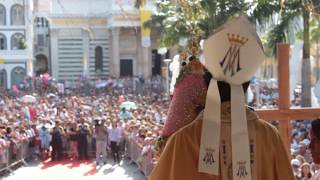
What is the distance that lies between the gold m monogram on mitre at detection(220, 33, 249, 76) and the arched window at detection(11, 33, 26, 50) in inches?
2139

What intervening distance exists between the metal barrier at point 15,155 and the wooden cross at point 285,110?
476 inches

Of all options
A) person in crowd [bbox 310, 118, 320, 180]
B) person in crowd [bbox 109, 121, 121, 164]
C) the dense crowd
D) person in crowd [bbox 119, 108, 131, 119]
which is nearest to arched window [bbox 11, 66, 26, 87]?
person in crowd [bbox 119, 108, 131, 119]

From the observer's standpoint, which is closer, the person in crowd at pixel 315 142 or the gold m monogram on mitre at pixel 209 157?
the gold m monogram on mitre at pixel 209 157

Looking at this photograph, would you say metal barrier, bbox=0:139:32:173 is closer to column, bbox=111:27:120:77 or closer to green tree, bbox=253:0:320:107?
green tree, bbox=253:0:320:107

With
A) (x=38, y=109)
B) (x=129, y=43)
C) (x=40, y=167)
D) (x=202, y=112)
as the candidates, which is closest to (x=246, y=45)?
(x=202, y=112)

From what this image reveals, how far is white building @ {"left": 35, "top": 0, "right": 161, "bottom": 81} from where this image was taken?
2152 inches

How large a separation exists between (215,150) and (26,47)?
54.2 metres

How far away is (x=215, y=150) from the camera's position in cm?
305

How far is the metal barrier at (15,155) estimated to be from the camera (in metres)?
17.0

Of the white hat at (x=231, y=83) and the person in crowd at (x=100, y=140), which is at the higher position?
the white hat at (x=231, y=83)

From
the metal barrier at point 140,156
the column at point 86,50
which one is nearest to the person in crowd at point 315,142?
the metal barrier at point 140,156

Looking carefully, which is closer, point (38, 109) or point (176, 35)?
point (176, 35)

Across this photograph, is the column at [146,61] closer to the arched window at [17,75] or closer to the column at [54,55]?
the column at [54,55]

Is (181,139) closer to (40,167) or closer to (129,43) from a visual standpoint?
(40,167)
